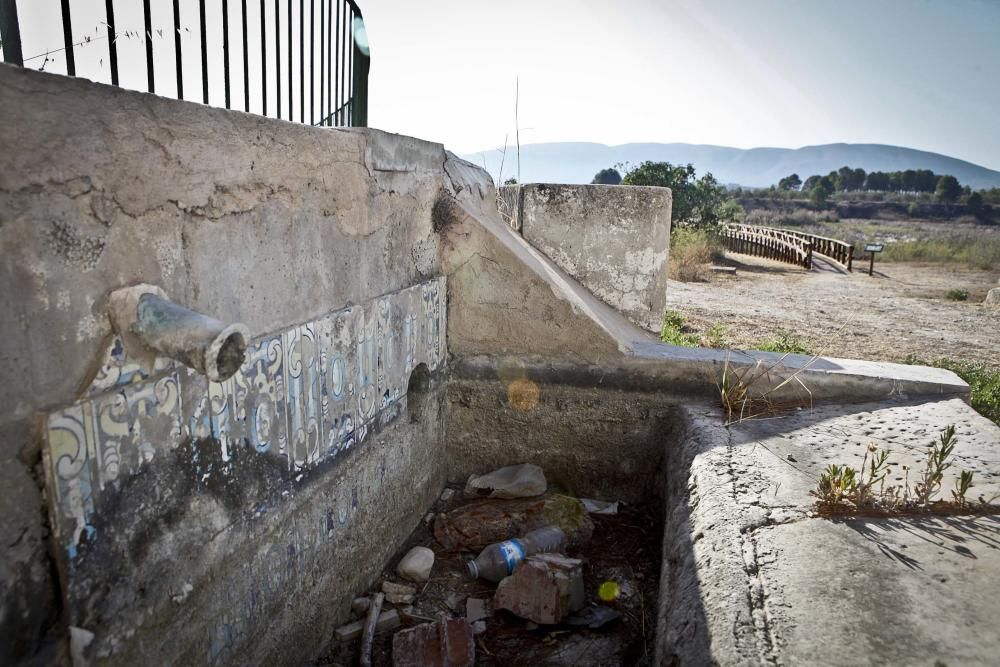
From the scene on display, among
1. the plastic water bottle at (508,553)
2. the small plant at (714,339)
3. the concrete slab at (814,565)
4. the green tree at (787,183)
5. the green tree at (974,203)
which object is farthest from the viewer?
the green tree at (787,183)

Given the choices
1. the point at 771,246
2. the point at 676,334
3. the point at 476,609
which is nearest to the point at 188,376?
the point at 476,609

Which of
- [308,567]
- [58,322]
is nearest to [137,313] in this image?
[58,322]

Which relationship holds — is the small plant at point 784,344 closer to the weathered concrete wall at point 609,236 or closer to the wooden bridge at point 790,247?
the weathered concrete wall at point 609,236

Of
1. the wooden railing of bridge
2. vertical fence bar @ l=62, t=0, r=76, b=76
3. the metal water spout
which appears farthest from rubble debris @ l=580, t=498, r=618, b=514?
the wooden railing of bridge

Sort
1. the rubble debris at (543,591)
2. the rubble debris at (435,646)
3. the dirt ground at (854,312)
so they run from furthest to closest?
1. the dirt ground at (854,312)
2. the rubble debris at (543,591)
3. the rubble debris at (435,646)

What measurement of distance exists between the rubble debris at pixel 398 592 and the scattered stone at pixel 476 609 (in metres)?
0.30

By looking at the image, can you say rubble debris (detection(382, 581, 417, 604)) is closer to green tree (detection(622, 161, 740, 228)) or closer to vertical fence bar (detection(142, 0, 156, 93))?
vertical fence bar (detection(142, 0, 156, 93))

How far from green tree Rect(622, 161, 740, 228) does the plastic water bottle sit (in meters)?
15.1

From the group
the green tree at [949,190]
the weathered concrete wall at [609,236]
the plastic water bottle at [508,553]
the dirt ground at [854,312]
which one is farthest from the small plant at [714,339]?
the green tree at [949,190]

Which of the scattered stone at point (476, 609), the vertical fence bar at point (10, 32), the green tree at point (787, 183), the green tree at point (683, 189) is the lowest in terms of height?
the scattered stone at point (476, 609)

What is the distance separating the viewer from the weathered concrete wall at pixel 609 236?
476 cm

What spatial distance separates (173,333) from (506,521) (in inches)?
102

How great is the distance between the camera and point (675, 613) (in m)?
2.26

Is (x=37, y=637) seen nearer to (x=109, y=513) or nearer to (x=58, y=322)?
(x=109, y=513)
